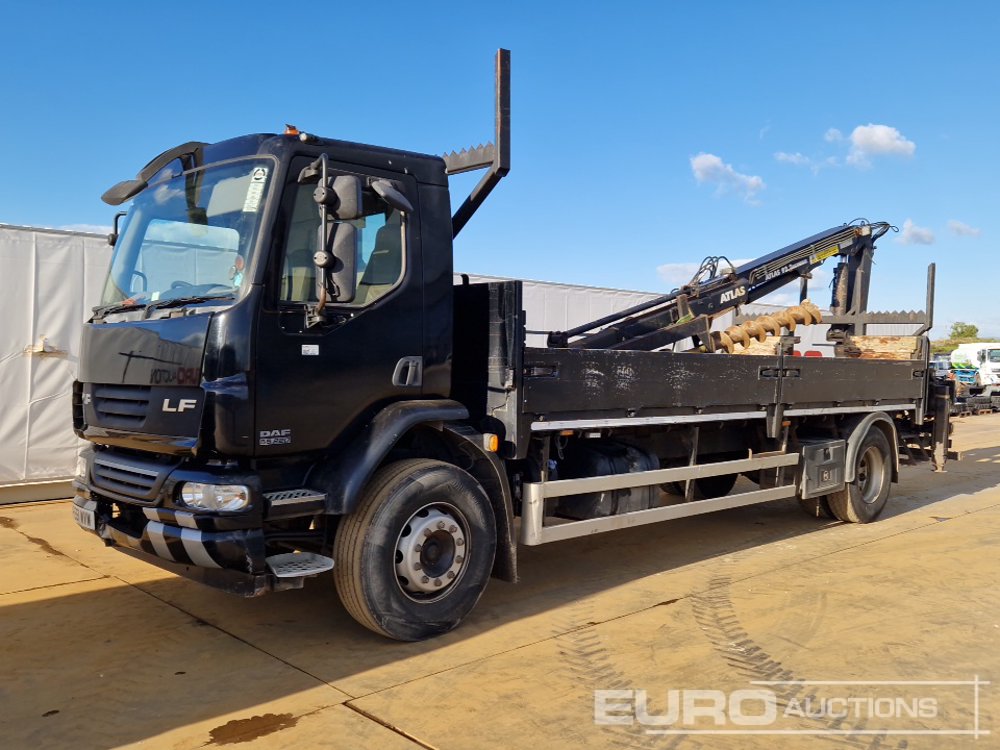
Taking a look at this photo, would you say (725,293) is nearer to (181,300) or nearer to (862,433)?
(862,433)

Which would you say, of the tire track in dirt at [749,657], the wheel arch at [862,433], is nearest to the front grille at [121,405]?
the tire track in dirt at [749,657]

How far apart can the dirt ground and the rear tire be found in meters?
1.41

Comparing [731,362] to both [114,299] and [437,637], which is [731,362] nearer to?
[437,637]

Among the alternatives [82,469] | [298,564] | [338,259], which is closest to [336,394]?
[338,259]

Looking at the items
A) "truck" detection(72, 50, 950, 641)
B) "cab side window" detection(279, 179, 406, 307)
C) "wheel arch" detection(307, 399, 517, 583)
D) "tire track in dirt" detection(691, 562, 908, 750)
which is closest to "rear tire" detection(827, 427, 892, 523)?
"tire track in dirt" detection(691, 562, 908, 750)

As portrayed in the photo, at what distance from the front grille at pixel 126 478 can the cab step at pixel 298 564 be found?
2.44 ft

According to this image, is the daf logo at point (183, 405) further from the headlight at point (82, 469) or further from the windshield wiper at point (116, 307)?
the headlight at point (82, 469)

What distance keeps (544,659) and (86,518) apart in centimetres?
284

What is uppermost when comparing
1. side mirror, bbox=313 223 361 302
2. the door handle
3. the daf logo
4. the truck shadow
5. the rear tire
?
side mirror, bbox=313 223 361 302

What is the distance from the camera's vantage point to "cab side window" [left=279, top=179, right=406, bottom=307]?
4.52m

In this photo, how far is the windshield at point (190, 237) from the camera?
4.50 meters

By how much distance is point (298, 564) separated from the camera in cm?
445

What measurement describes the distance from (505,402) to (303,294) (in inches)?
57.7

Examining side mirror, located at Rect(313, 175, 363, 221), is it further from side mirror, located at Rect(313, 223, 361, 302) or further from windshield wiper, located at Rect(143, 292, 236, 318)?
windshield wiper, located at Rect(143, 292, 236, 318)
